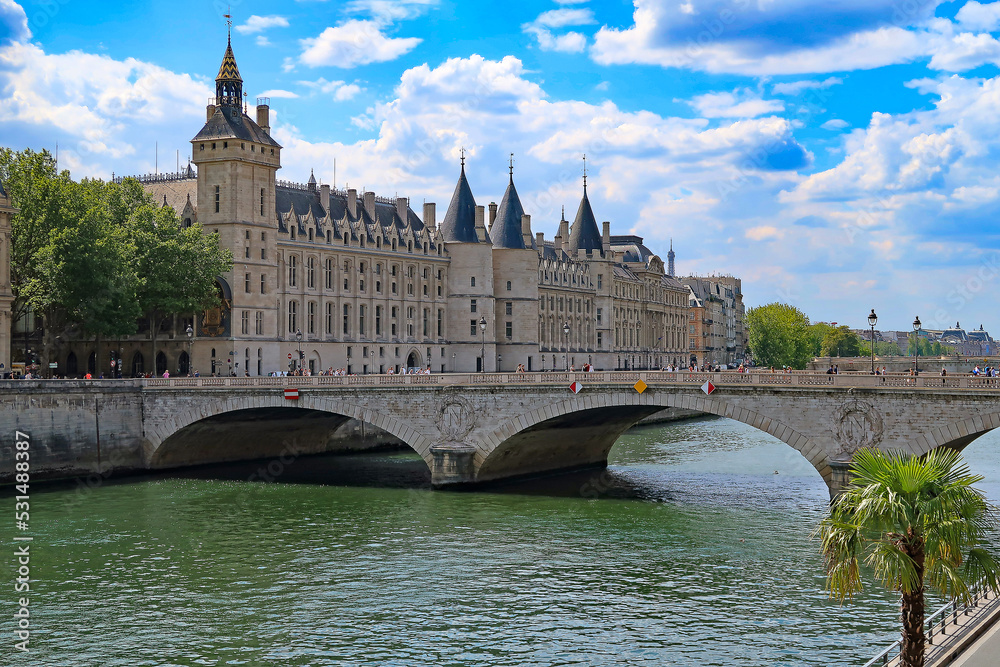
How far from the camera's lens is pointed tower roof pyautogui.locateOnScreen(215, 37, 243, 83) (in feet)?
277

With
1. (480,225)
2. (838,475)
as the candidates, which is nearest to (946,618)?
(838,475)

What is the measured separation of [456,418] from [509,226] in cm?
6163

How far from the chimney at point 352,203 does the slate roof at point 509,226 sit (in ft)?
51.1

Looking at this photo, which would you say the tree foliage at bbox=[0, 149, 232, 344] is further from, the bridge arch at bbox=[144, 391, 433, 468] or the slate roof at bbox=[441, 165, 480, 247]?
the slate roof at bbox=[441, 165, 480, 247]

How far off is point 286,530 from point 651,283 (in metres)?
116

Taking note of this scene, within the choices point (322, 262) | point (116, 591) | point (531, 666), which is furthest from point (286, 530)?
point (322, 262)

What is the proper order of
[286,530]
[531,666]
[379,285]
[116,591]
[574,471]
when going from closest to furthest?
1. [531,666]
2. [116,591]
3. [286,530]
4. [574,471]
5. [379,285]

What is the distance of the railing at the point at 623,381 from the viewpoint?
43.4m

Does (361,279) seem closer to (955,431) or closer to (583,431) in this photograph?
(583,431)

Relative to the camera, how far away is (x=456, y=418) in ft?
178

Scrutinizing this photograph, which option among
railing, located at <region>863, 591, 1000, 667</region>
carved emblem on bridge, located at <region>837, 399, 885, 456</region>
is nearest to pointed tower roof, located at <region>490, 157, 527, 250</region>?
carved emblem on bridge, located at <region>837, 399, 885, 456</region>

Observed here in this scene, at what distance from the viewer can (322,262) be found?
96.6m

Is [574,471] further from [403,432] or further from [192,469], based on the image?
[192,469]

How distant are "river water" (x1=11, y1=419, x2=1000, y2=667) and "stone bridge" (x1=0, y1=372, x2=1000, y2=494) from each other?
245 cm
